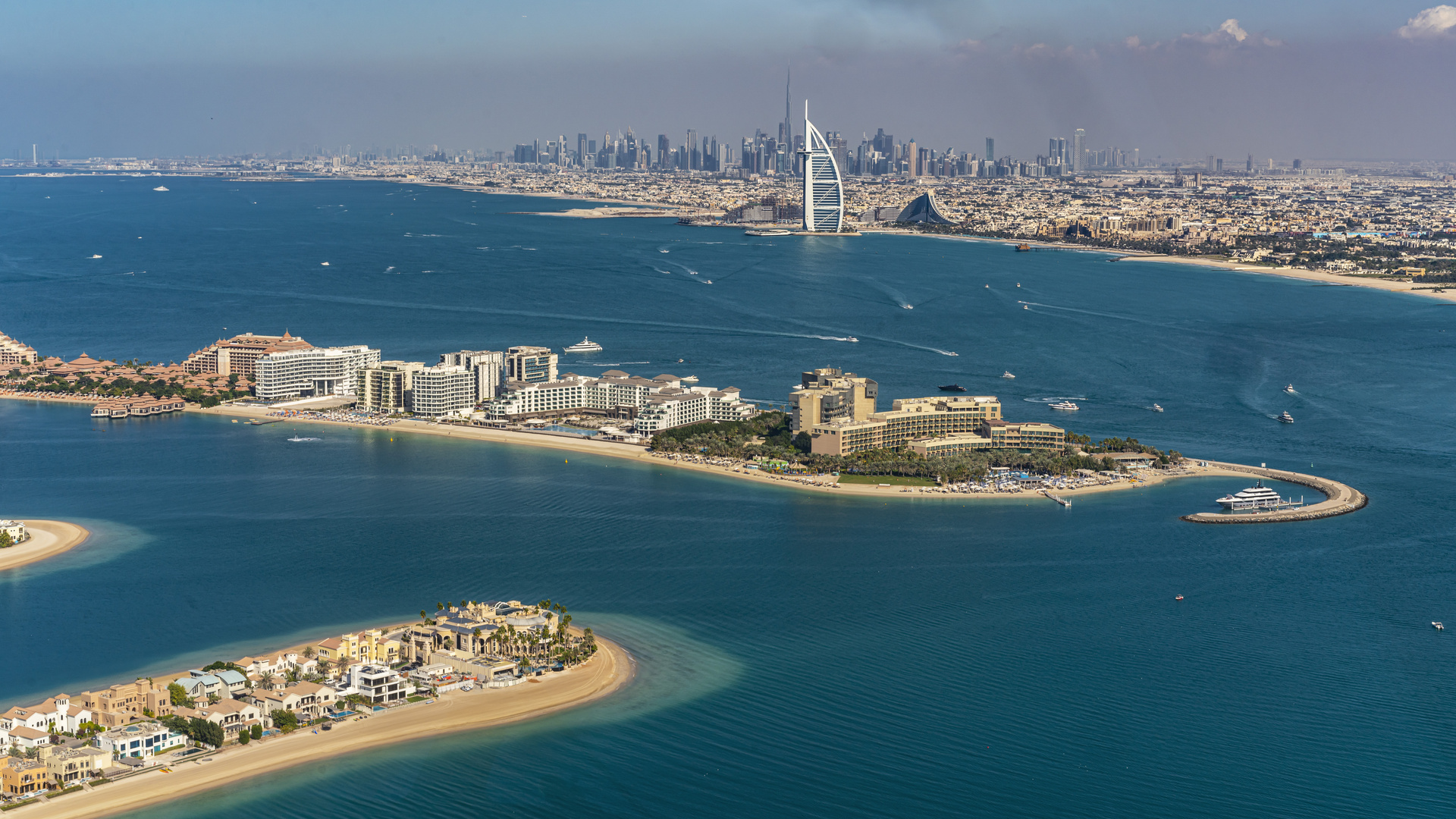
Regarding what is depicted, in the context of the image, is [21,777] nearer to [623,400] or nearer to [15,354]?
[623,400]

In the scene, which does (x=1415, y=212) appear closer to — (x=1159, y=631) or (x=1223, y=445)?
(x=1223, y=445)

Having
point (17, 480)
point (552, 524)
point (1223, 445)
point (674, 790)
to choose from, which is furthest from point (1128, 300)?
point (674, 790)

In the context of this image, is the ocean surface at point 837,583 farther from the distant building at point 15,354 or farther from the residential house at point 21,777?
the distant building at point 15,354

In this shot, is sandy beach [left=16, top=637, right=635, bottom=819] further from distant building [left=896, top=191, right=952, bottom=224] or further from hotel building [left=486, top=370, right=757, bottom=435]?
distant building [left=896, top=191, right=952, bottom=224]

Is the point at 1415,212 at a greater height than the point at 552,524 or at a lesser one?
greater

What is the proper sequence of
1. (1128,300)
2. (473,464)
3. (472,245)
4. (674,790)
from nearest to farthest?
(674,790), (473,464), (1128,300), (472,245)

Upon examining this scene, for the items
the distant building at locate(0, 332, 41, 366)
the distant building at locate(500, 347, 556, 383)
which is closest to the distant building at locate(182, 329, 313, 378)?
the distant building at locate(0, 332, 41, 366)

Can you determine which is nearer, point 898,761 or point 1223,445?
point 898,761

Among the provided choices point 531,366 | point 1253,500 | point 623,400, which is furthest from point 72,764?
point 531,366
